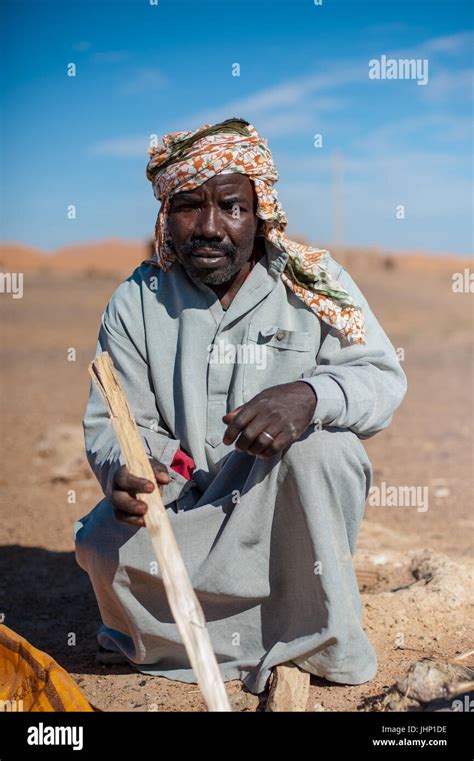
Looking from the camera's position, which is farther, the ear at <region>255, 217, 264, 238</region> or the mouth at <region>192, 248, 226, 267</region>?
the ear at <region>255, 217, 264, 238</region>

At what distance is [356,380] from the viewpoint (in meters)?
3.11

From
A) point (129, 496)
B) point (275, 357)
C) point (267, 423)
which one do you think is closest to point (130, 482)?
point (129, 496)

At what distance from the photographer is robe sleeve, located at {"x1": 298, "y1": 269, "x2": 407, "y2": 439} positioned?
302 centimetres

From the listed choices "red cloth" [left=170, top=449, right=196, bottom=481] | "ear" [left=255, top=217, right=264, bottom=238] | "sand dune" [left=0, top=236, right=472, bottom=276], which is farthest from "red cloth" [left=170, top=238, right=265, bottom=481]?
"sand dune" [left=0, top=236, right=472, bottom=276]

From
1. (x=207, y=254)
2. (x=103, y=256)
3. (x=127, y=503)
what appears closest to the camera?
(x=127, y=503)

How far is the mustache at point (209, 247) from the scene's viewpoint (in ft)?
10.9

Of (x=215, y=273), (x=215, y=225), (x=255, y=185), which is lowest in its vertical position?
(x=215, y=273)

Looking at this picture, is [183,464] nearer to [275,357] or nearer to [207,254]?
[275,357]

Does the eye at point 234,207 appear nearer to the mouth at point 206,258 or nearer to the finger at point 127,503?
the mouth at point 206,258

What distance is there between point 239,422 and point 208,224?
838 mm

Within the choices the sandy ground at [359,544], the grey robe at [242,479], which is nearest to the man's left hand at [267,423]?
the grey robe at [242,479]

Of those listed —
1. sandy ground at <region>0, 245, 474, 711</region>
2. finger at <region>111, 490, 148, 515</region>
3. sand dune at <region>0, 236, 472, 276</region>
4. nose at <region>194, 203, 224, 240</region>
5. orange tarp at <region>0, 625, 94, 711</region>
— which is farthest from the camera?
sand dune at <region>0, 236, 472, 276</region>

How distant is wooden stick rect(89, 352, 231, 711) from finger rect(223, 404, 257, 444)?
271 mm

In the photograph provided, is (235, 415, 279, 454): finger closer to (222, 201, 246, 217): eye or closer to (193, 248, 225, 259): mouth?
(193, 248, 225, 259): mouth
